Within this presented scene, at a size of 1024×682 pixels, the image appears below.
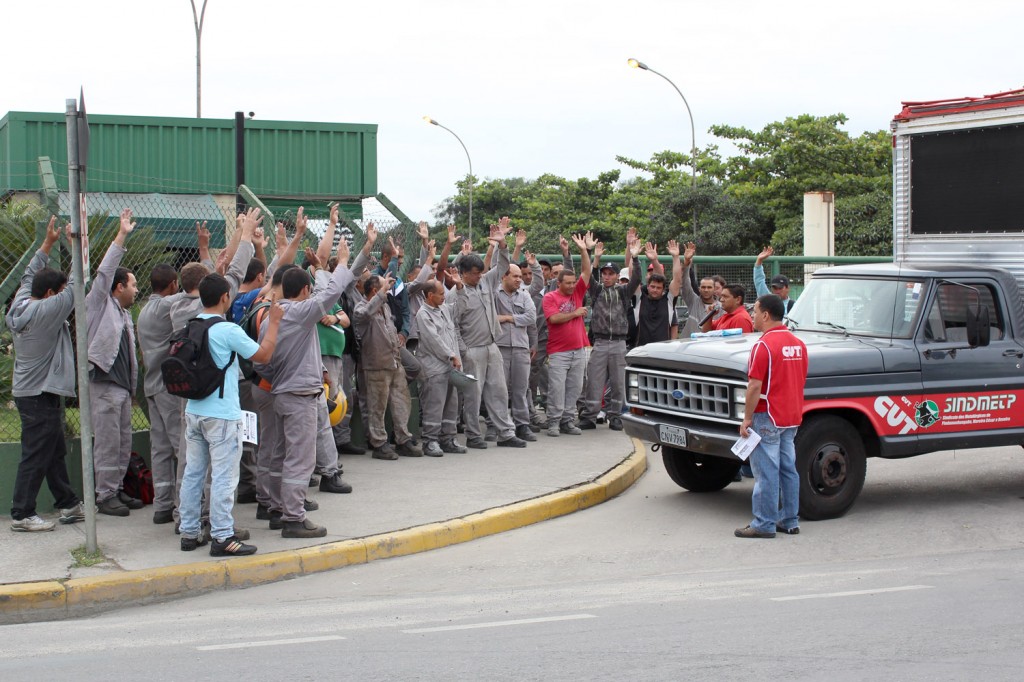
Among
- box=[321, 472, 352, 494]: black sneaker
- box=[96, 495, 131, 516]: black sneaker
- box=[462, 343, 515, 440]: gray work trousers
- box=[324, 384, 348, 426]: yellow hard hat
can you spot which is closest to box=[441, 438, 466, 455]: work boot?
box=[462, 343, 515, 440]: gray work trousers

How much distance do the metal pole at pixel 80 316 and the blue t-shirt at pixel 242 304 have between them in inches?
54.7

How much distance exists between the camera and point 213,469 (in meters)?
7.29

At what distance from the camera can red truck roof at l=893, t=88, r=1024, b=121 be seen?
32.9ft

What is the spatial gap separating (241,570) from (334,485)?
2.27m

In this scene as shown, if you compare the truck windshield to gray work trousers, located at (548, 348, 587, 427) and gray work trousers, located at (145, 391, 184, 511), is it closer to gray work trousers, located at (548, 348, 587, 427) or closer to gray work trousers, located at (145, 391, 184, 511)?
gray work trousers, located at (548, 348, 587, 427)

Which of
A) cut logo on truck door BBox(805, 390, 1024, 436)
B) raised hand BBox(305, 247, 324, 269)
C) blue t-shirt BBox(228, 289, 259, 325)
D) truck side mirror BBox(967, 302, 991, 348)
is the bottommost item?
cut logo on truck door BBox(805, 390, 1024, 436)

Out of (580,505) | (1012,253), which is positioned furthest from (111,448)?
(1012,253)

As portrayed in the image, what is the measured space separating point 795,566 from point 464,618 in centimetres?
257

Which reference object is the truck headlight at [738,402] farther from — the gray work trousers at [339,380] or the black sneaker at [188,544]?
the black sneaker at [188,544]

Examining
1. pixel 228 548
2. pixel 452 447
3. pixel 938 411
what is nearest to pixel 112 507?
pixel 228 548

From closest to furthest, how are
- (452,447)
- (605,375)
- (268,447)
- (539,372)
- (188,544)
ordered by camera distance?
(188,544) < (268,447) < (452,447) < (605,375) < (539,372)

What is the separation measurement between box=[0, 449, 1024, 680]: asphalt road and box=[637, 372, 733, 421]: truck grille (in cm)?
93

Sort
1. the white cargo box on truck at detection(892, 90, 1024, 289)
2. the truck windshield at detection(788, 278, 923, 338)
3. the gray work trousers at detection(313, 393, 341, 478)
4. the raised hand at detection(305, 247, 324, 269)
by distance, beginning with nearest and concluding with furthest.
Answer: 1. the gray work trousers at detection(313, 393, 341, 478)
2. the truck windshield at detection(788, 278, 923, 338)
3. the raised hand at detection(305, 247, 324, 269)
4. the white cargo box on truck at detection(892, 90, 1024, 289)

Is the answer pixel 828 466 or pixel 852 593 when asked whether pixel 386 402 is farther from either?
pixel 852 593
